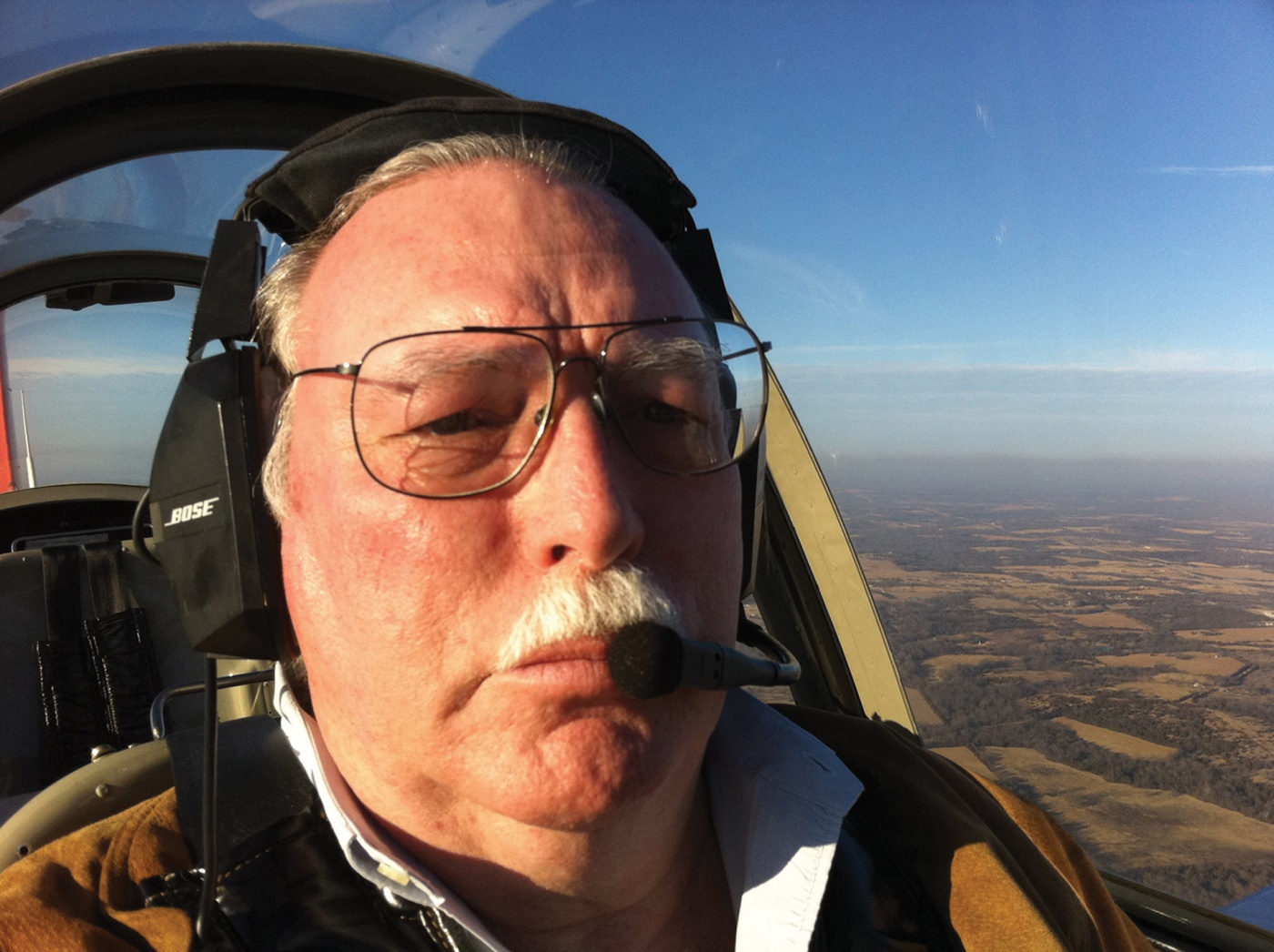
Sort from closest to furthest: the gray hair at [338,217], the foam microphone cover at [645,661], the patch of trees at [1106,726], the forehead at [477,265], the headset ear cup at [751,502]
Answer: the foam microphone cover at [645,661] → the forehead at [477,265] → the gray hair at [338,217] → the headset ear cup at [751,502] → the patch of trees at [1106,726]

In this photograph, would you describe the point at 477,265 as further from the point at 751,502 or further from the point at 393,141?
the point at 751,502

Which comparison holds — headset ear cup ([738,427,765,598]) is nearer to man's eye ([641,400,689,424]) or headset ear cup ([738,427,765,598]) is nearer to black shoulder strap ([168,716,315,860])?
man's eye ([641,400,689,424])

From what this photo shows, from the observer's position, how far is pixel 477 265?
3.18 feet

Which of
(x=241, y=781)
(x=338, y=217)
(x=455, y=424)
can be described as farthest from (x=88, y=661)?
(x=455, y=424)

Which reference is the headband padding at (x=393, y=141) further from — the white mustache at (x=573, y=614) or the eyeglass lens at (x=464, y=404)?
the white mustache at (x=573, y=614)

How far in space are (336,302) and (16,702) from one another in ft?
6.34

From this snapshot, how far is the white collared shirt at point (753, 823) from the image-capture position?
973 millimetres

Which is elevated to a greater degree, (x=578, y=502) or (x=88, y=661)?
(x=578, y=502)

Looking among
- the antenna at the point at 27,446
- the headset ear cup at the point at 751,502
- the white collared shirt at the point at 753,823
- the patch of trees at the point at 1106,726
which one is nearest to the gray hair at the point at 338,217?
the white collared shirt at the point at 753,823

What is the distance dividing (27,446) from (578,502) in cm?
290

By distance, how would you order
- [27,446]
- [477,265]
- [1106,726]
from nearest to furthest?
[477,265] < [1106,726] < [27,446]

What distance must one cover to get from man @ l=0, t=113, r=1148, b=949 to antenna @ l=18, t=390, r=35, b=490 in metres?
2.09

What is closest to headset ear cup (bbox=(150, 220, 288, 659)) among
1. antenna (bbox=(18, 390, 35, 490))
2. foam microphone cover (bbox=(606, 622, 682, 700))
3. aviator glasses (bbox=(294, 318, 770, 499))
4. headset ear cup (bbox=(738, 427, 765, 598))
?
aviator glasses (bbox=(294, 318, 770, 499))

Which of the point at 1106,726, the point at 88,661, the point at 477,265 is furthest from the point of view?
the point at 88,661
